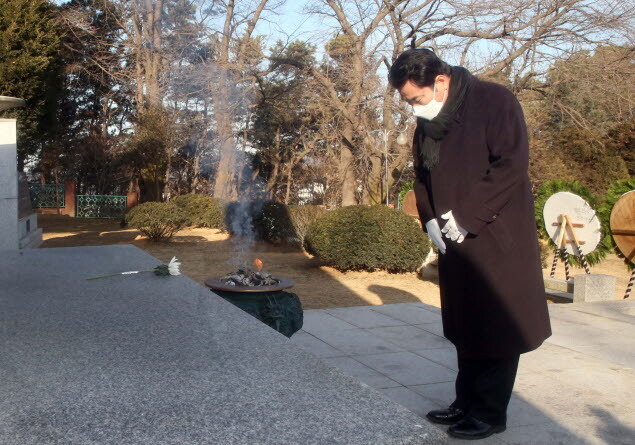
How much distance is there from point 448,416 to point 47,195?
21.1 meters

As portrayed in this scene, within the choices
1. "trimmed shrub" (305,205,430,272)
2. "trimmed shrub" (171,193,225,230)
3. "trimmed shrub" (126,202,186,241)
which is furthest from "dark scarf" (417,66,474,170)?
"trimmed shrub" (171,193,225,230)

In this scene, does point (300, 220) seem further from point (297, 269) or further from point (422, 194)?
point (422, 194)

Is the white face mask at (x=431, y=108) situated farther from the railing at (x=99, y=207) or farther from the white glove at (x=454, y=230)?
the railing at (x=99, y=207)

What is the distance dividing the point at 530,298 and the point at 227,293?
2.01 metres

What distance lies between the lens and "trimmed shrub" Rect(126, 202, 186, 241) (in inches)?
497

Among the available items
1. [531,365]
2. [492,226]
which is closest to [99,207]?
[531,365]

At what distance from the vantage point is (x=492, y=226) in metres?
2.30

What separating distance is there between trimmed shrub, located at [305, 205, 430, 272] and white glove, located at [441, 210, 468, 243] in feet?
21.4

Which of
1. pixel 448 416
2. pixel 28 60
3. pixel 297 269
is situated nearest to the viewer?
pixel 448 416

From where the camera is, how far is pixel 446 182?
7.83 feet

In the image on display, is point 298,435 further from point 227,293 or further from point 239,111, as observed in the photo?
point 239,111

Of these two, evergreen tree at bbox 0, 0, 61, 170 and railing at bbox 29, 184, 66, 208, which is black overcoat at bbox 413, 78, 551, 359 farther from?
railing at bbox 29, 184, 66, 208

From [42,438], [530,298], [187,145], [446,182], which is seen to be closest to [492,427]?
[530,298]

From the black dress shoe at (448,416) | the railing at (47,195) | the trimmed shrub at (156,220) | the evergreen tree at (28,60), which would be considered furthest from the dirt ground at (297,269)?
the railing at (47,195)
